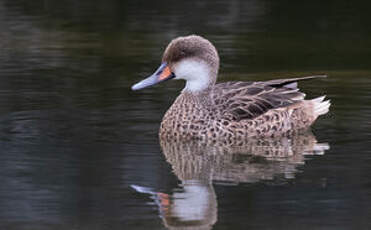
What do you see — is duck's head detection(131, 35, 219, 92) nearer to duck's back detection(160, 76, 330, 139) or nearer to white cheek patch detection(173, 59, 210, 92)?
white cheek patch detection(173, 59, 210, 92)

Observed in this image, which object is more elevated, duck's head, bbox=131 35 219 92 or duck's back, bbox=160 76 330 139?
duck's head, bbox=131 35 219 92

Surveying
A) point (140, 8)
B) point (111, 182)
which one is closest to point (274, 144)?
point (111, 182)

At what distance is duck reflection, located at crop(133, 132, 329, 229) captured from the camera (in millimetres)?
8312

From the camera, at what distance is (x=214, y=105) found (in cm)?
1115

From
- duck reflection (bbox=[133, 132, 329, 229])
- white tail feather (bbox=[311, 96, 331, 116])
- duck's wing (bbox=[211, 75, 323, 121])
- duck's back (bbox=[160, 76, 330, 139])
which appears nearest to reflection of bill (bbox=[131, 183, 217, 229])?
duck reflection (bbox=[133, 132, 329, 229])

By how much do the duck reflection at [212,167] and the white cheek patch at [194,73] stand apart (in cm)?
71

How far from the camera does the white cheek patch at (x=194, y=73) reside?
440 inches

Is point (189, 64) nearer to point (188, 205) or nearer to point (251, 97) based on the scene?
point (251, 97)

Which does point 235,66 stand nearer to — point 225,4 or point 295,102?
point 295,102

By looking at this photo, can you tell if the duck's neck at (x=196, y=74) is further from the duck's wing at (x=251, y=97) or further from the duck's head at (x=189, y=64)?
the duck's wing at (x=251, y=97)

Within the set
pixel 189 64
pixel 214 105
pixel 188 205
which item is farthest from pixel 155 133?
pixel 188 205

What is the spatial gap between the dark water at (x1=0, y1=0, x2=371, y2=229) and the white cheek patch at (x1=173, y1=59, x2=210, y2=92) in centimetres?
63

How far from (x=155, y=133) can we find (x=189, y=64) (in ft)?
2.53

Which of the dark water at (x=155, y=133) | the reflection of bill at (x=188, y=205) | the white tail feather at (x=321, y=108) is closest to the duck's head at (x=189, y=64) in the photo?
the dark water at (x=155, y=133)
